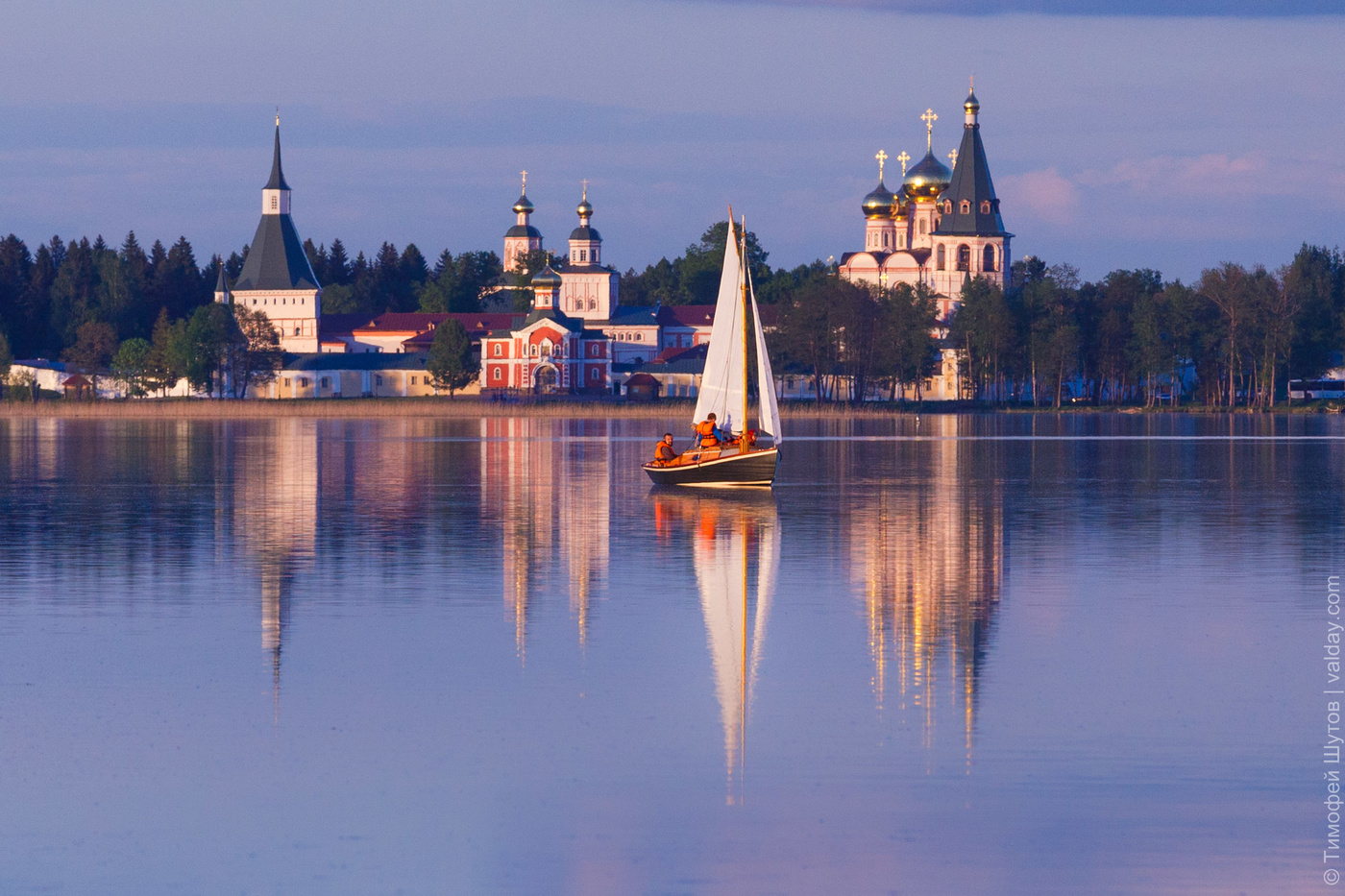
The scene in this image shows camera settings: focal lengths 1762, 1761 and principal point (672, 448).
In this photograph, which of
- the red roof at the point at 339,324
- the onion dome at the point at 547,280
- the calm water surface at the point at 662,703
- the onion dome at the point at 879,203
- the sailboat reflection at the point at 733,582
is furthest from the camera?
the red roof at the point at 339,324

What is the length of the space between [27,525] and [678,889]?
24497 mm

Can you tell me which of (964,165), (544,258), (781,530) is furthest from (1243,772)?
(544,258)

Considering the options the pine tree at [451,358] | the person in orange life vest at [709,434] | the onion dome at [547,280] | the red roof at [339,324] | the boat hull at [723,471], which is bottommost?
the boat hull at [723,471]

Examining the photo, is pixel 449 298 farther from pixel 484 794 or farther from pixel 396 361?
pixel 484 794

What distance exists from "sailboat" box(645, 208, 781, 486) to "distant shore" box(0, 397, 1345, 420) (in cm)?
6898

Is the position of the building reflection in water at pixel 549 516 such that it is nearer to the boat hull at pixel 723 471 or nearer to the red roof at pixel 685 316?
the boat hull at pixel 723 471

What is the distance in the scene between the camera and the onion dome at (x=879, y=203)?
563 feet

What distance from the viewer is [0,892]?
33.8 feet

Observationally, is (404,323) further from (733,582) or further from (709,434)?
(733,582)

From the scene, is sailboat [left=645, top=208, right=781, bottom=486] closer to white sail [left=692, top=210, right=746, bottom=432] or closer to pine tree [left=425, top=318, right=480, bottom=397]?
white sail [left=692, top=210, right=746, bottom=432]

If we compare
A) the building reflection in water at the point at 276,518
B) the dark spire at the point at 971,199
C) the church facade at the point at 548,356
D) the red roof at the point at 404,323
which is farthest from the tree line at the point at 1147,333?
the building reflection in water at the point at 276,518

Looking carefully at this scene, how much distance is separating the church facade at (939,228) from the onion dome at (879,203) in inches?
3.7

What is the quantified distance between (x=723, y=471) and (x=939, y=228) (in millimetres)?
122290

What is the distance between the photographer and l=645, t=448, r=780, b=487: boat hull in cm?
4222
